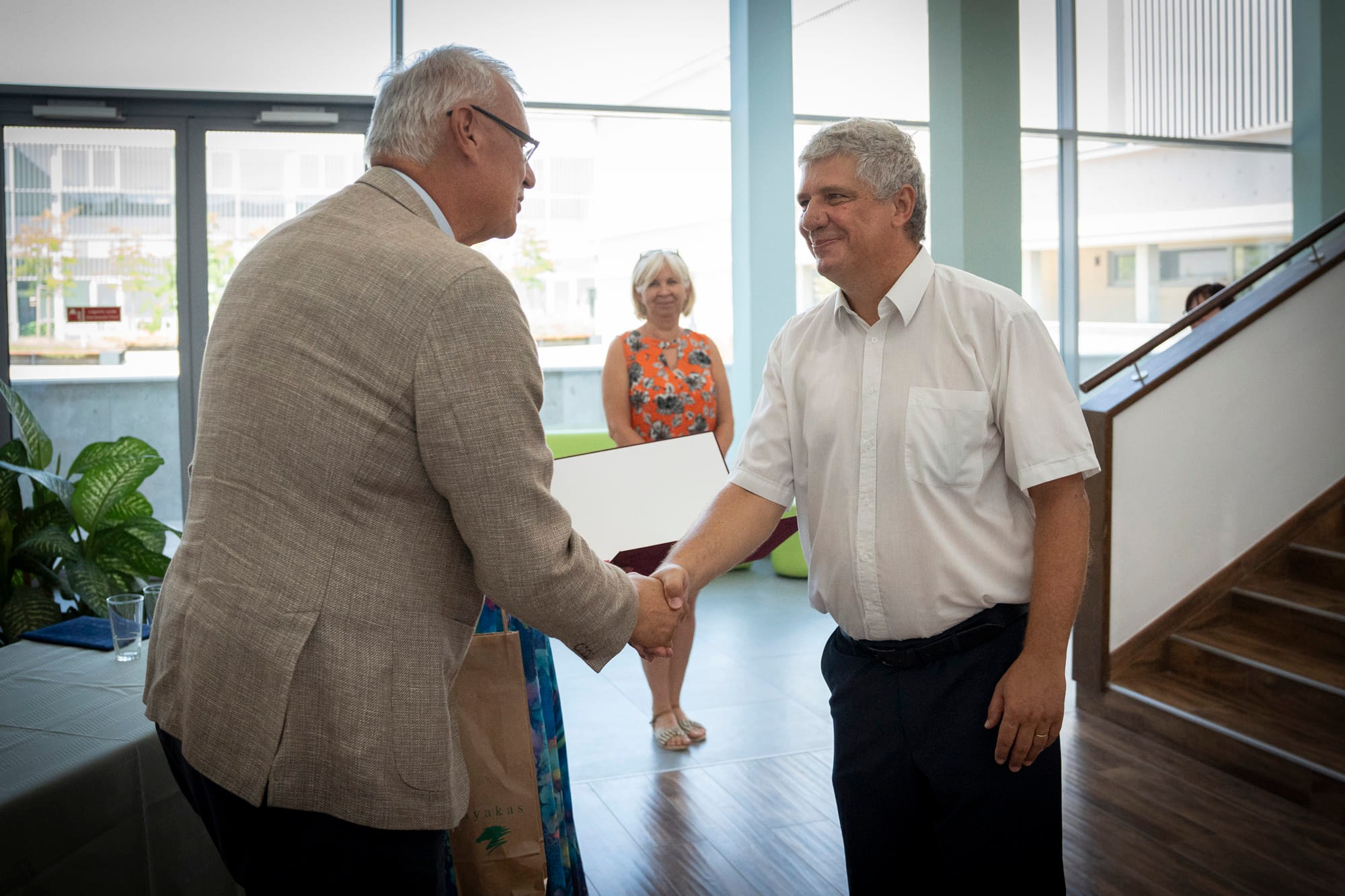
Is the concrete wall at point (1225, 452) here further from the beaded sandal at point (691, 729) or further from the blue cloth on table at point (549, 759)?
the blue cloth on table at point (549, 759)

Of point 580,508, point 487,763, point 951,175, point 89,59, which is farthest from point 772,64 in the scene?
point 487,763

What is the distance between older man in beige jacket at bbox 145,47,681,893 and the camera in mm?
1192

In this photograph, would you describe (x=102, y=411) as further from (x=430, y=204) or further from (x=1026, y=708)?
(x=1026, y=708)

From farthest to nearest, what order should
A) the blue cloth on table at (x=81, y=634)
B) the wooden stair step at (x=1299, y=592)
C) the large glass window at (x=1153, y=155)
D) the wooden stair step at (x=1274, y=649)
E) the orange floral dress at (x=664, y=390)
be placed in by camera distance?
the large glass window at (x=1153, y=155)
the orange floral dress at (x=664, y=390)
the wooden stair step at (x=1299, y=592)
the wooden stair step at (x=1274, y=649)
the blue cloth on table at (x=81, y=634)

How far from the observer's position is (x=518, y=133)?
1480 mm

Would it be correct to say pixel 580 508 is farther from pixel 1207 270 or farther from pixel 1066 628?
pixel 1207 270

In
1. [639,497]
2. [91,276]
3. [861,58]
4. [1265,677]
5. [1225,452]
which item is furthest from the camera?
[861,58]

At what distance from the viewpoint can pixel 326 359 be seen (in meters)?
1.20

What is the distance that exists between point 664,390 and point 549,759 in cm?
224

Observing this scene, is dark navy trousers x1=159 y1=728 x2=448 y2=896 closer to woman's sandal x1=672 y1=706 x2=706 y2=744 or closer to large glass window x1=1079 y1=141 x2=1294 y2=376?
woman's sandal x1=672 y1=706 x2=706 y2=744

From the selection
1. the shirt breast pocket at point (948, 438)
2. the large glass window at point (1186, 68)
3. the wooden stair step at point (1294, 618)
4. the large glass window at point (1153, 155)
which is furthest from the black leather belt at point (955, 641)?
the large glass window at point (1186, 68)

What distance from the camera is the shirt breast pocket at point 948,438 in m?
1.61

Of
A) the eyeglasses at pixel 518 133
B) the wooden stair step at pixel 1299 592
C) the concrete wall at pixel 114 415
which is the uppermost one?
the eyeglasses at pixel 518 133

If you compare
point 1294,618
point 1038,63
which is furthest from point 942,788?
point 1038,63
